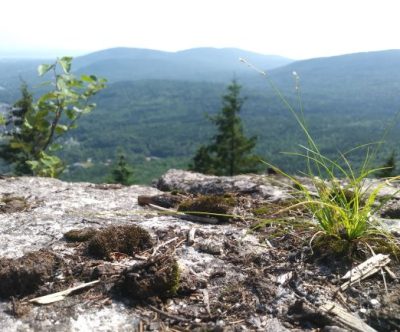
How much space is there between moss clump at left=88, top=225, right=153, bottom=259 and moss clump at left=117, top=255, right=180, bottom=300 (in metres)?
0.45

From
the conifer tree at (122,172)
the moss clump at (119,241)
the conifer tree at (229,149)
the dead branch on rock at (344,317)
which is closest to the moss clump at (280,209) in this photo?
the moss clump at (119,241)

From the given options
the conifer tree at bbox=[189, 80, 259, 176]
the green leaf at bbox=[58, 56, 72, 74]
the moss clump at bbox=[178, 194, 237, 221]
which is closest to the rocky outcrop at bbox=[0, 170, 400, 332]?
the moss clump at bbox=[178, 194, 237, 221]

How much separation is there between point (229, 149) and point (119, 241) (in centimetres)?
3702

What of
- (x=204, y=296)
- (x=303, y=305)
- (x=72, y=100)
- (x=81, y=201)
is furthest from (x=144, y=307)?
(x=72, y=100)

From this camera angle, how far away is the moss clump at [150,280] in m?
2.82

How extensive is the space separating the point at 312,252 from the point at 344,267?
0.87ft

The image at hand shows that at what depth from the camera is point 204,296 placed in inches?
113

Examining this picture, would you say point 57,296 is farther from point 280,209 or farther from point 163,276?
point 280,209

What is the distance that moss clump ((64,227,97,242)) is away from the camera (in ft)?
11.7

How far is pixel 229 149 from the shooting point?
4019 centimetres

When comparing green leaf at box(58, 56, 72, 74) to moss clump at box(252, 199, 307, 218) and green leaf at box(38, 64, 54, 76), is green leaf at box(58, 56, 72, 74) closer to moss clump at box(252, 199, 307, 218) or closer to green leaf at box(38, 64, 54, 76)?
green leaf at box(38, 64, 54, 76)

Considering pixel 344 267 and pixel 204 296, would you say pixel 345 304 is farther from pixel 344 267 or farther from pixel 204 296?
pixel 204 296

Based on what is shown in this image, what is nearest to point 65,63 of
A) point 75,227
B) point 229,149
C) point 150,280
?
point 75,227

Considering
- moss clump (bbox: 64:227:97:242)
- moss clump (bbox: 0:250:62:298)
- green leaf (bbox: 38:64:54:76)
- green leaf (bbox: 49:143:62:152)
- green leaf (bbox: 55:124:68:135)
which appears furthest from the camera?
green leaf (bbox: 49:143:62:152)
